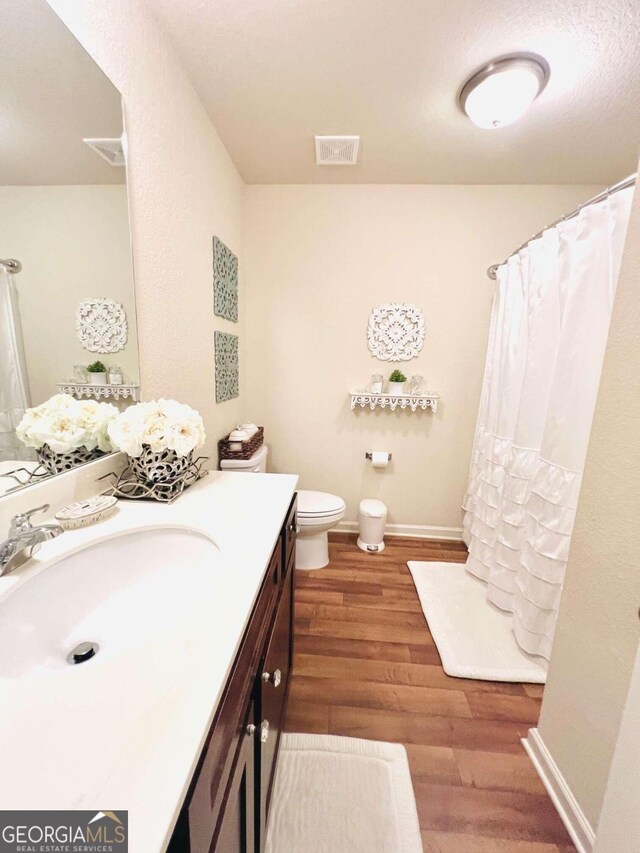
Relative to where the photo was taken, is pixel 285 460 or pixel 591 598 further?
pixel 285 460

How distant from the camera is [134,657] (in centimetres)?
48

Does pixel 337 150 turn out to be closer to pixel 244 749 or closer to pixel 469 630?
pixel 244 749

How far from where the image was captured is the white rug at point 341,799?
0.93 meters

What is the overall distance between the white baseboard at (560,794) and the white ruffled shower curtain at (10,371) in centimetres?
175

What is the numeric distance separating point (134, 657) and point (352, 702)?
1.18 meters

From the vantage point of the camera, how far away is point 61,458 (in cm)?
88

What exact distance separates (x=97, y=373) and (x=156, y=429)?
0.26 metres

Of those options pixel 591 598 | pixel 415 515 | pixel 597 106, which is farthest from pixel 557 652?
pixel 597 106

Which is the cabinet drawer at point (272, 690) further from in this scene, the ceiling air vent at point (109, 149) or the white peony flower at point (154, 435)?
the ceiling air vent at point (109, 149)

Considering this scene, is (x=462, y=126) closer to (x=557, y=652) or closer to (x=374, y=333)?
(x=374, y=333)

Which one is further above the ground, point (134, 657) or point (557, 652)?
point (134, 657)

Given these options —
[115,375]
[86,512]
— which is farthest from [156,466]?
[115,375]

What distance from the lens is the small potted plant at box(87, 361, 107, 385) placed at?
3.21ft

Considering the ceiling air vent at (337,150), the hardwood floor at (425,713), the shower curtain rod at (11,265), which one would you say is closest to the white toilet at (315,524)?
the hardwood floor at (425,713)
